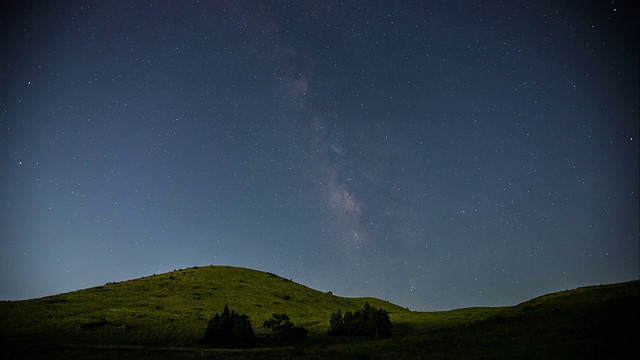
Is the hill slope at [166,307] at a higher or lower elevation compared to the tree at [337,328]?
higher

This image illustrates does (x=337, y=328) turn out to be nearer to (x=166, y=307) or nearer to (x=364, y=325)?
A: (x=364, y=325)

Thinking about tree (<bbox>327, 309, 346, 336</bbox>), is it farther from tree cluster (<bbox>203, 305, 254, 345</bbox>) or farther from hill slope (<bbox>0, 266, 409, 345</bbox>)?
tree cluster (<bbox>203, 305, 254, 345</bbox>)

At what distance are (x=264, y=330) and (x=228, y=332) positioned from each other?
31.1ft

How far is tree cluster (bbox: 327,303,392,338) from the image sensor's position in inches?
1804

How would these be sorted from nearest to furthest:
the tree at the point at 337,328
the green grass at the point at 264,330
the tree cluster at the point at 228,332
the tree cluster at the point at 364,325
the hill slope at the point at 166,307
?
the green grass at the point at 264,330, the tree cluster at the point at 228,332, the tree cluster at the point at 364,325, the hill slope at the point at 166,307, the tree at the point at 337,328

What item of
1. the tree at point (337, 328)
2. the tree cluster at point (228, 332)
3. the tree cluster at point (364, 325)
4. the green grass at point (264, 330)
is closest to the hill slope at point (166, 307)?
the green grass at point (264, 330)

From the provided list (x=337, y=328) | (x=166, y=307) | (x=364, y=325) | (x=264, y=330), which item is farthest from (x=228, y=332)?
(x=166, y=307)

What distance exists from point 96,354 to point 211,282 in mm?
57171

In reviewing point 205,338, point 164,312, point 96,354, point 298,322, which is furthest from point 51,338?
point 298,322

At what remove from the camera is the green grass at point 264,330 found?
2712 centimetres

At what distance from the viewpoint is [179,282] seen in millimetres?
84812

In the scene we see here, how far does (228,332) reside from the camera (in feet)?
144

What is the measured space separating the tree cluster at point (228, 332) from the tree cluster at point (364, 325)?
Answer: 11654 mm

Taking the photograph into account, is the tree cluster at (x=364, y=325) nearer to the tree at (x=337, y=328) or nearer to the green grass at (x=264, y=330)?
the tree at (x=337, y=328)
